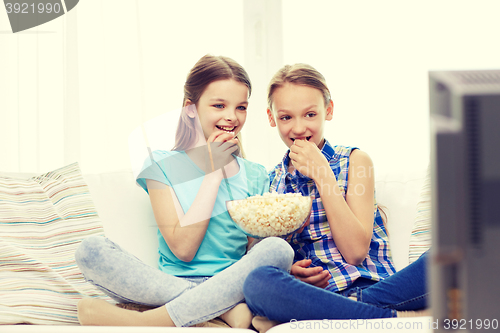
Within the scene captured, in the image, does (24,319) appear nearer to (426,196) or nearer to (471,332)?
(471,332)

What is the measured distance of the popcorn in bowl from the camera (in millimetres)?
981

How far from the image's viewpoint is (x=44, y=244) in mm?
1146

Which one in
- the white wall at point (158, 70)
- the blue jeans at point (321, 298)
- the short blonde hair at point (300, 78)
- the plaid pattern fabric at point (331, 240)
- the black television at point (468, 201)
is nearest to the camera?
the black television at point (468, 201)

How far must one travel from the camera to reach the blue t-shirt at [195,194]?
1156 mm

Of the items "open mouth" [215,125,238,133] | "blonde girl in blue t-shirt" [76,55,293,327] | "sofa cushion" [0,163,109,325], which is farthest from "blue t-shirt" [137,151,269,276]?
"sofa cushion" [0,163,109,325]

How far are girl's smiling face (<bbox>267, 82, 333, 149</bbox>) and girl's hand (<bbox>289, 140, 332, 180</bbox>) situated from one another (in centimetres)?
4

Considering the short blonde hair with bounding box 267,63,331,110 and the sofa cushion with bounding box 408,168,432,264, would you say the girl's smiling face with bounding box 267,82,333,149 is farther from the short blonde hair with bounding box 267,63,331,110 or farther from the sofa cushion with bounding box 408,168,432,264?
the sofa cushion with bounding box 408,168,432,264

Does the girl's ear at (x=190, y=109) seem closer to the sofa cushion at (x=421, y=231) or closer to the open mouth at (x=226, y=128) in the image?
the open mouth at (x=226, y=128)

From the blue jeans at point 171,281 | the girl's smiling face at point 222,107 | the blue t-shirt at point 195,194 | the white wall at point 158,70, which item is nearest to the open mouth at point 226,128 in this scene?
the girl's smiling face at point 222,107

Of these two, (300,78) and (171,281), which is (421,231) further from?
(171,281)

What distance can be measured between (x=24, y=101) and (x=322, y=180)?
4.64 ft

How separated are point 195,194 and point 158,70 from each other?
0.86 meters

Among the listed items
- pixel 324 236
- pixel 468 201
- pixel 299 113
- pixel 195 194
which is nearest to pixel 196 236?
pixel 195 194

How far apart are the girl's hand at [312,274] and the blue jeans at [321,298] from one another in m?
0.13
